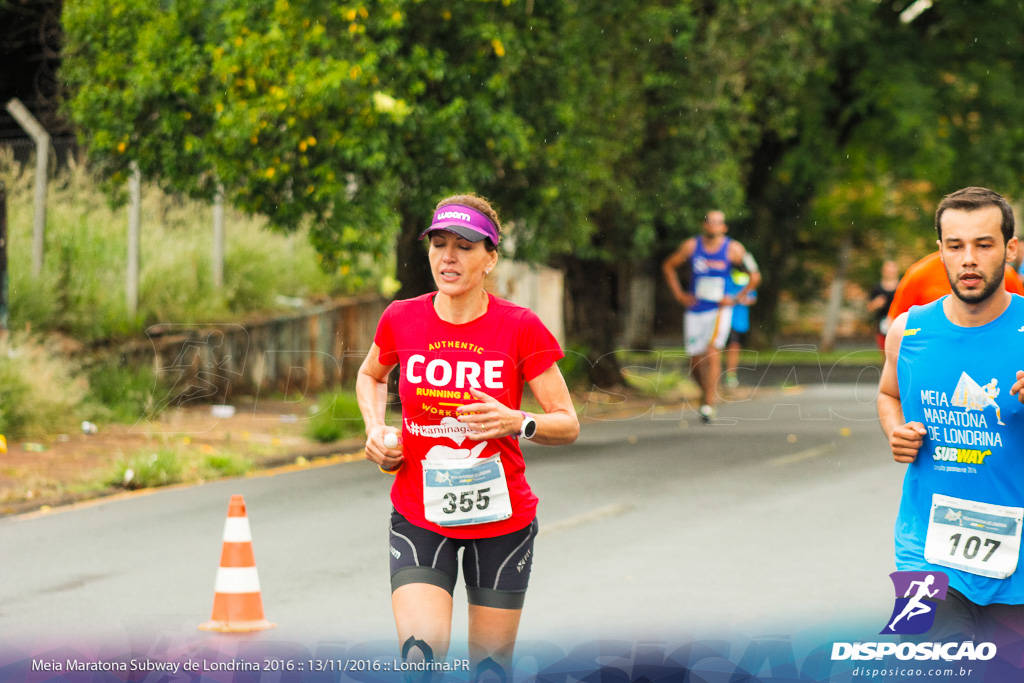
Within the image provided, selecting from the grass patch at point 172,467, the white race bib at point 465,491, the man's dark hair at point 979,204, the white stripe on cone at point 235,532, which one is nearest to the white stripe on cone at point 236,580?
the white stripe on cone at point 235,532

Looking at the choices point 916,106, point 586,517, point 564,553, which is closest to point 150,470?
point 586,517

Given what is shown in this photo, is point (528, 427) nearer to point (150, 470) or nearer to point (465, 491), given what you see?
point (465, 491)

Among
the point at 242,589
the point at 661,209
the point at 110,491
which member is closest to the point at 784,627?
the point at 242,589

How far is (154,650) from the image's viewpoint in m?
5.64

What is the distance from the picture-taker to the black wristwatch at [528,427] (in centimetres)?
Result: 398

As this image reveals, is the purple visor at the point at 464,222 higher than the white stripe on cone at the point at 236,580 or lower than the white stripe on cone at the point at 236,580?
higher

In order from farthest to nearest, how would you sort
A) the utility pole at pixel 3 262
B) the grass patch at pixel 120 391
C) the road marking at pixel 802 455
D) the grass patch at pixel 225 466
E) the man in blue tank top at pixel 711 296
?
the man in blue tank top at pixel 711 296 → the utility pole at pixel 3 262 → the grass patch at pixel 120 391 → the road marking at pixel 802 455 → the grass patch at pixel 225 466

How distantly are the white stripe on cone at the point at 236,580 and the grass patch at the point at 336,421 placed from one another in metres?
6.54

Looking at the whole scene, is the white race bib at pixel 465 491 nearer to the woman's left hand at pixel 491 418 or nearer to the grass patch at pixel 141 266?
the woman's left hand at pixel 491 418

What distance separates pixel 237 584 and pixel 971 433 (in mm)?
3620

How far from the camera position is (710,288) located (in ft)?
50.5

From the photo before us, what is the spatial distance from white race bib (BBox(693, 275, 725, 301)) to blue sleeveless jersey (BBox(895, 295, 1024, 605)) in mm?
11360

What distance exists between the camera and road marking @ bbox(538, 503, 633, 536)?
9.34 metres

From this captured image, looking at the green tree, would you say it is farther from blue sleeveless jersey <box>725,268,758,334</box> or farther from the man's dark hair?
the man's dark hair
